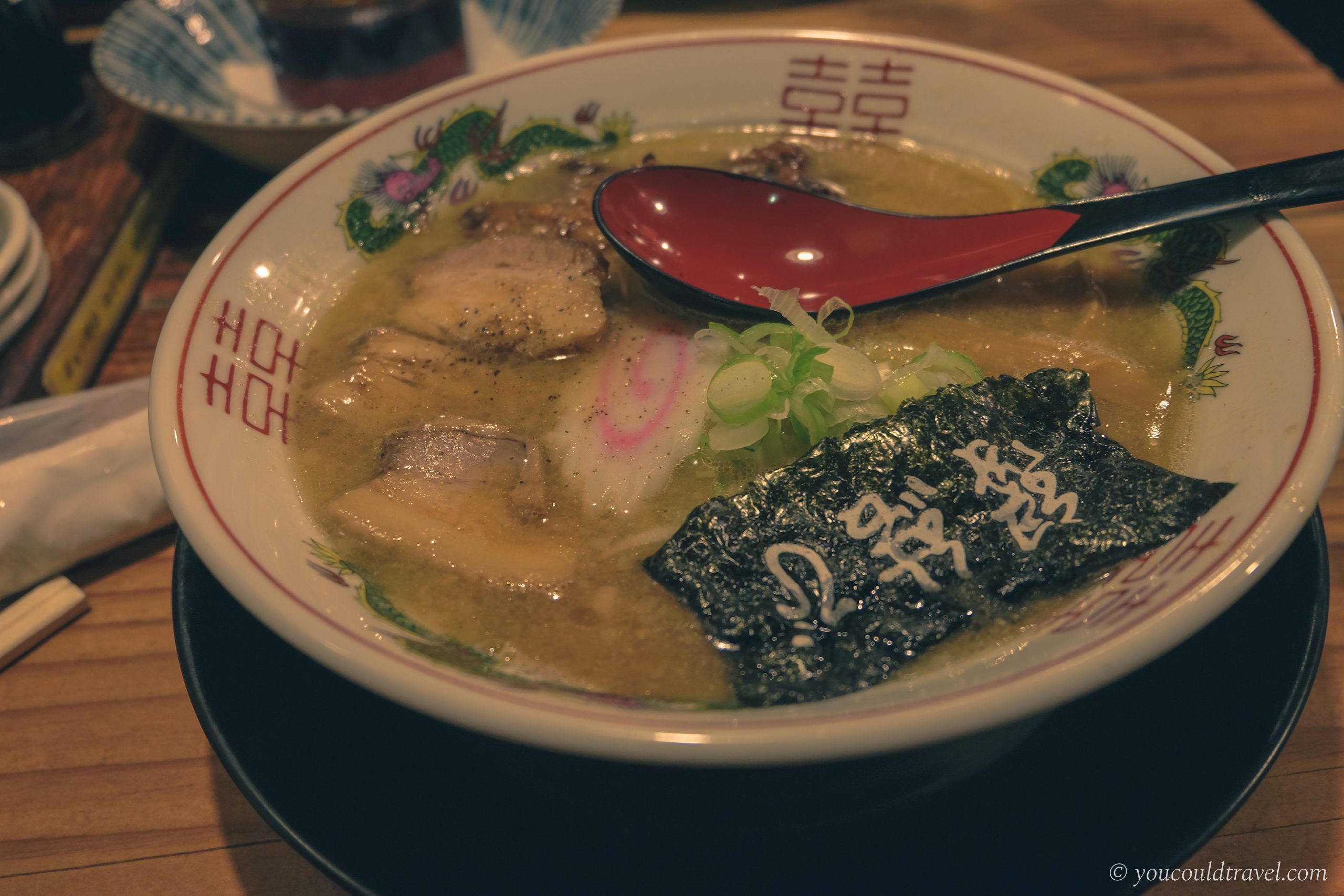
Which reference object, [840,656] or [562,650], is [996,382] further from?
[562,650]

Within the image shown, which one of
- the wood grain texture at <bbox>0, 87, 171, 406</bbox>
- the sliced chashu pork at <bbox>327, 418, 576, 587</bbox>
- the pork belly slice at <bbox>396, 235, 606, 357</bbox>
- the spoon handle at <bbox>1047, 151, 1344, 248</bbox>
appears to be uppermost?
the spoon handle at <bbox>1047, 151, 1344, 248</bbox>

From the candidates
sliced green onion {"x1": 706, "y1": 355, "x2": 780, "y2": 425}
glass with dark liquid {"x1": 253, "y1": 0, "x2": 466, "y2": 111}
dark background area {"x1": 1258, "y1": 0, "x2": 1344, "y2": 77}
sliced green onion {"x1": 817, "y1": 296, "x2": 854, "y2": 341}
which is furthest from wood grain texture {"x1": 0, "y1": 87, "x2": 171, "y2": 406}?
dark background area {"x1": 1258, "y1": 0, "x2": 1344, "y2": 77}

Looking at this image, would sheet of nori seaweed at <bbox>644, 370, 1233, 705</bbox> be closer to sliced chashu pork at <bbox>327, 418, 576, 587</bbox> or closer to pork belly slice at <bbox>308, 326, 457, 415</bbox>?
sliced chashu pork at <bbox>327, 418, 576, 587</bbox>

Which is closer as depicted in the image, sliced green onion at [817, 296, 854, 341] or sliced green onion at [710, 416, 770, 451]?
sliced green onion at [710, 416, 770, 451]

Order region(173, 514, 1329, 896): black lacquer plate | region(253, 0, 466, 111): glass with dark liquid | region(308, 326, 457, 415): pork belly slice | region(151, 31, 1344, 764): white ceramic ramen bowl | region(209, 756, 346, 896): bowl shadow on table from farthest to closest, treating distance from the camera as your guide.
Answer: region(253, 0, 466, 111): glass with dark liquid < region(308, 326, 457, 415): pork belly slice < region(209, 756, 346, 896): bowl shadow on table < region(173, 514, 1329, 896): black lacquer plate < region(151, 31, 1344, 764): white ceramic ramen bowl

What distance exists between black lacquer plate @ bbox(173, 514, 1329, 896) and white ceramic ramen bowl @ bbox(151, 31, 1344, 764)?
0.61 ft

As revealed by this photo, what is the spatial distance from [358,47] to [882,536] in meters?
2.14

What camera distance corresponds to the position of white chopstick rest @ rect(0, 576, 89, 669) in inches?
62.6

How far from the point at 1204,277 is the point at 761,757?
132cm

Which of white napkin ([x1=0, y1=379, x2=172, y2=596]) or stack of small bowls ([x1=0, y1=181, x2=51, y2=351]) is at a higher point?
stack of small bowls ([x1=0, y1=181, x2=51, y2=351])

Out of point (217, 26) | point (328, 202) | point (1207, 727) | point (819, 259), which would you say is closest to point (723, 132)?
point (819, 259)

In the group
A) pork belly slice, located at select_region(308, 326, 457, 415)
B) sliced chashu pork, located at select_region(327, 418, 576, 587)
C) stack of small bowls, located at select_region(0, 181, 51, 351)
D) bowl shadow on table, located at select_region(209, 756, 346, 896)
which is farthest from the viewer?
stack of small bowls, located at select_region(0, 181, 51, 351)

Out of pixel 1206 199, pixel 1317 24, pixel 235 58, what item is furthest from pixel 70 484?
pixel 1317 24

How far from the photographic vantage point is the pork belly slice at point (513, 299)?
1.75 m
